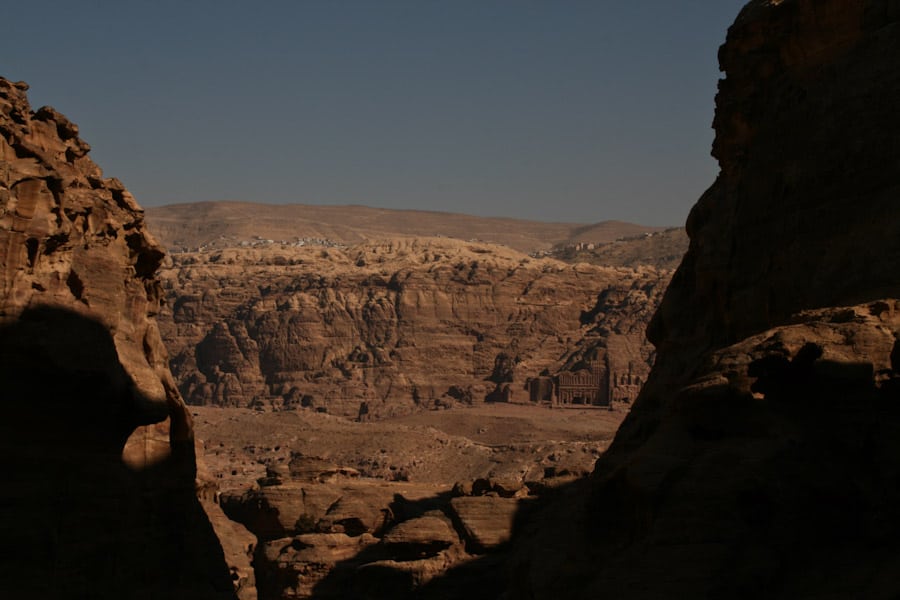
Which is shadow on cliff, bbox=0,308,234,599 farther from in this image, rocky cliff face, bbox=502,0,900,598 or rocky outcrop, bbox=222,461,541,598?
rocky outcrop, bbox=222,461,541,598

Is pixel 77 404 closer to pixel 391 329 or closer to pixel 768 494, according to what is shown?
pixel 768 494

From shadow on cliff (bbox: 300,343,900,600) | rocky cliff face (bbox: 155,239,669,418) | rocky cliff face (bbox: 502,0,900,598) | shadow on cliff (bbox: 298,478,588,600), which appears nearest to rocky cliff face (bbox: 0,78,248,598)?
rocky cliff face (bbox: 502,0,900,598)

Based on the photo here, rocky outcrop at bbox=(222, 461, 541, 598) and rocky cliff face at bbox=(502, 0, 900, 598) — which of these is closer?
rocky cliff face at bbox=(502, 0, 900, 598)

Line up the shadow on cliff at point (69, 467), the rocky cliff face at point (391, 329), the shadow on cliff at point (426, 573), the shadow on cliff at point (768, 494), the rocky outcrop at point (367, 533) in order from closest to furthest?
the shadow on cliff at point (768, 494) < the shadow on cliff at point (69, 467) < the shadow on cliff at point (426, 573) < the rocky outcrop at point (367, 533) < the rocky cliff face at point (391, 329)

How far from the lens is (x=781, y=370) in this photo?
24234 millimetres

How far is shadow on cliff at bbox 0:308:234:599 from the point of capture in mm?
23062

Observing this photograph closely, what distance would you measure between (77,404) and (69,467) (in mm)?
808

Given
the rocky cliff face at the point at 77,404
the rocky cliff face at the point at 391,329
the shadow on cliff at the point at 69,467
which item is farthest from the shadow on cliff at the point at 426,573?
the rocky cliff face at the point at 391,329

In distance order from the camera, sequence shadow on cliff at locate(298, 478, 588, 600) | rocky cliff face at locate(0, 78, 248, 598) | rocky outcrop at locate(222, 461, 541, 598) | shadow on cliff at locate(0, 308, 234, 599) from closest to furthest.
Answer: shadow on cliff at locate(0, 308, 234, 599)
rocky cliff face at locate(0, 78, 248, 598)
shadow on cliff at locate(298, 478, 588, 600)
rocky outcrop at locate(222, 461, 541, 598)

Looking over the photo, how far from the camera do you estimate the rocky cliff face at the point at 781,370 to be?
2264 cm

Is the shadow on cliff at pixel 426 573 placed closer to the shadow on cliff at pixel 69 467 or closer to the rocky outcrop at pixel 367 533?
the rocky outcrop at pixel 367 533

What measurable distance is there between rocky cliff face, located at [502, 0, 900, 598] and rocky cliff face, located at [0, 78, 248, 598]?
5718mm

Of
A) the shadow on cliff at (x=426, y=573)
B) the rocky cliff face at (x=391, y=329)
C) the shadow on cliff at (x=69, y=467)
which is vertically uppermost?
the rocky cliff face at (x=391, y=329)

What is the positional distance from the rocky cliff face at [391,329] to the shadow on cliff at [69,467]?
89.8m
